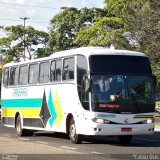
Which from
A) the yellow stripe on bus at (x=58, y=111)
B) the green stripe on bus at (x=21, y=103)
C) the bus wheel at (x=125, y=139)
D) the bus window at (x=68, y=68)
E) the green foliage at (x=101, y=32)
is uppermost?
the green foliage at (x=101, y=32)

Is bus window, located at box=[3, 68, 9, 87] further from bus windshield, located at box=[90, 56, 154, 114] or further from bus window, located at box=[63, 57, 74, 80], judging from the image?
bus windshield, located at box=[90, 56, 154, 114]

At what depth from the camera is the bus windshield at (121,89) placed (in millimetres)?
18453

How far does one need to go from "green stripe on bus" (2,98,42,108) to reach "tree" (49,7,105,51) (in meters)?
40.4

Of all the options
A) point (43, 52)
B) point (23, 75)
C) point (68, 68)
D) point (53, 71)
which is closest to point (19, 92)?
point (23, 75)

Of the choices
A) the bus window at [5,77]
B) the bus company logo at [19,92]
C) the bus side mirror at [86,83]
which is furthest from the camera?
the bus window at [5,77]

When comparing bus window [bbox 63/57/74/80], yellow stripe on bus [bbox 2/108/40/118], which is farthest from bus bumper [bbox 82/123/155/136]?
yellow stripe on bus [bbox 2/108/40/118]

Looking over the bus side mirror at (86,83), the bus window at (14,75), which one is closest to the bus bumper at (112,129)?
the bus side mirror at (86,83)

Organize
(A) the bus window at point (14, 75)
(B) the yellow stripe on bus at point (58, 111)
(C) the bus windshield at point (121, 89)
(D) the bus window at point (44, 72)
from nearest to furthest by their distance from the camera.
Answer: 1. (C) the bus windshield at point (121, 89)
2. (B) the yellow stripe on bus at point (58, 111)
3. (D) the bus window at point (44, 72)
4. (A) the bus window at point (14, 75)

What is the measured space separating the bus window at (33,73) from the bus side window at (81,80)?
4216 mm

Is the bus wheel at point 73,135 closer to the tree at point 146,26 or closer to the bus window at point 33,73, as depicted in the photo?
the bus window at point 33,73

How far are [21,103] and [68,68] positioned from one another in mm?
5312

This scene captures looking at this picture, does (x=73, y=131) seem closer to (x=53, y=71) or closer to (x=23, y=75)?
(x=53, y=71)

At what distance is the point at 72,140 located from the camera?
64.6 feet

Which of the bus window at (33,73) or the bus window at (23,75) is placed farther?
the bus window at (23,75)
